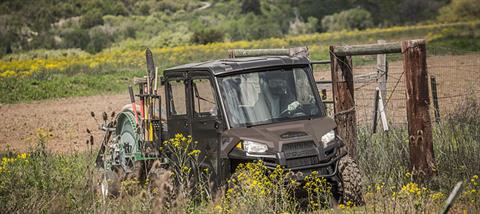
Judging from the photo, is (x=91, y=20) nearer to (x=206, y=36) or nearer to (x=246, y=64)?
(x=206, y=36)

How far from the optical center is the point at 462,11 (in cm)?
7144

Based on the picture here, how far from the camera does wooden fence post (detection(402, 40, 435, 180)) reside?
9.81m

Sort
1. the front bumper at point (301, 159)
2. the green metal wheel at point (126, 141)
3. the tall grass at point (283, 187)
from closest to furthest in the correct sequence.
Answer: the tall grass at point (283, 187) → the front bumper at point (301, 159) → the green metal wheel at point (126, 141)

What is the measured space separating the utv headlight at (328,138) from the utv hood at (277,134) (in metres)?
0.04

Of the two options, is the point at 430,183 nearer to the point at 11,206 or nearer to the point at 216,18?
the point at 11,206

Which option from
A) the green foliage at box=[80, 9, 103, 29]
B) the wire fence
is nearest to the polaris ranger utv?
the wire fence

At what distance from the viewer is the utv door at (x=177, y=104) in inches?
402

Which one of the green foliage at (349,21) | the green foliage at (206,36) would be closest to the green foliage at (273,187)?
the green foliage at (206,36)

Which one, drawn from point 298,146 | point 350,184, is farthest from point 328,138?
point 350,184

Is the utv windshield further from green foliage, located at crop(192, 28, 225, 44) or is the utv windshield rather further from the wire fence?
green foliage, located at crop(192, 28, 225, 44)

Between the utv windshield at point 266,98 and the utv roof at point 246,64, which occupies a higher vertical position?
the utv roof at point 246,64

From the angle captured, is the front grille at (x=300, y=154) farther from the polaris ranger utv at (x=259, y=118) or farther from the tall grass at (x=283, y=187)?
the tall grass at (x=283, y=187)

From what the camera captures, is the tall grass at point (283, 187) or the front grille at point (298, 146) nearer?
the tall grass at point (283, 187)

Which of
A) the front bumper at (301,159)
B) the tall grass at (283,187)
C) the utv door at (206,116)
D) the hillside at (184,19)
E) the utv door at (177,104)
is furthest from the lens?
the hillside at (184,19)
